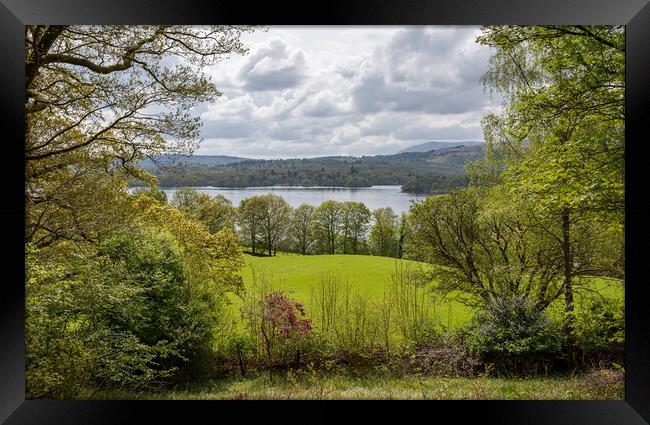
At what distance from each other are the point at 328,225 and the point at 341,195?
0.49 meters

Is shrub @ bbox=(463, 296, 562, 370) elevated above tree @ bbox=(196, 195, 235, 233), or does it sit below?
below

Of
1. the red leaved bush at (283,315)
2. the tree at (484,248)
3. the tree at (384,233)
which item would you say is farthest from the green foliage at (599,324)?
the red leaved bush at (283,315)

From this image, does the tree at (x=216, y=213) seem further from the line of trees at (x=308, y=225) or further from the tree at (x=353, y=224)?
the tree at (x=353, y=224)

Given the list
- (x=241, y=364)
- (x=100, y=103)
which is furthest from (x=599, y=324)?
(x=100, y=103)

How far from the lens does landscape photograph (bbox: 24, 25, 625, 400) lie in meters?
4.09

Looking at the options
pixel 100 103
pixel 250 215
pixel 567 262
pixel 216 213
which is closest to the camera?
pixel 100 103

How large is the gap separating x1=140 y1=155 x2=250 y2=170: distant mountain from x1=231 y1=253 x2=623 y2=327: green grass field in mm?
1289

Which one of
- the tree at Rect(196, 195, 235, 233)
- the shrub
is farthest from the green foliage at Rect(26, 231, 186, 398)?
the shrub

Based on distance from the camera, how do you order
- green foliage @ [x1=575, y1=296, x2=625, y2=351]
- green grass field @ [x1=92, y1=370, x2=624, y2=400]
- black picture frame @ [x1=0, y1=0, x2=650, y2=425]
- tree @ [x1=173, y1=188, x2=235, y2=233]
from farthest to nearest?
tree @ [x1=173, y1=188, x2=235, y2=233]
green foliage @ [x1=575, y1=296, x2=625, y2=351]
green grass field @ [x1=92, y1=370, x2=624, y2=400]
black picture frame @ [x1=0, y1=0, x2=650, y2=425]

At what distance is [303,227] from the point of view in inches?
237

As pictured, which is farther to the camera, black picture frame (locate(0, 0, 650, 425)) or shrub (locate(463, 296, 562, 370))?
shrub (locate(463, 296, 562, 370))

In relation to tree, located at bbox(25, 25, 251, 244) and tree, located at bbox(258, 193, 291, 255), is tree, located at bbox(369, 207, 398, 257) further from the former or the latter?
tree, located at bbox(25, 25, 251, 244)
